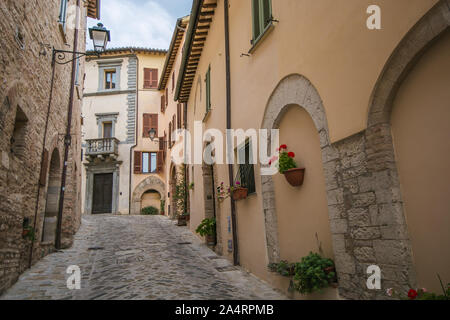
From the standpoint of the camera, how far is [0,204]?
4.49 m

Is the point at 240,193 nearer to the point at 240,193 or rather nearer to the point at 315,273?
the point at 240,193

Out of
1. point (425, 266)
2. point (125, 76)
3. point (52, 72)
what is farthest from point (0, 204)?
point (125, 76)

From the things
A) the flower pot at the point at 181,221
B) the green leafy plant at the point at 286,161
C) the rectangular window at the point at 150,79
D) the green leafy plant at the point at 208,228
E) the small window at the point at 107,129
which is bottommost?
the green leafy plant at the point at 208,228

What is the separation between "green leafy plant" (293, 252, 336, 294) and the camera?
3836 millimetres

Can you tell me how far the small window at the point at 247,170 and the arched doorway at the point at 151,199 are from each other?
16118 mm

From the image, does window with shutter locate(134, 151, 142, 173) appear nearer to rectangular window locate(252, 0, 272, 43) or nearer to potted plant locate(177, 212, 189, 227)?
potted plant locate(177, 212, 189, 227)

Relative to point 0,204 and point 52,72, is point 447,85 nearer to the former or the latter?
point 0,204

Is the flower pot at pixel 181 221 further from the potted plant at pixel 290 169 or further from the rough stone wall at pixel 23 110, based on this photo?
the potted plant at pixel 290 169

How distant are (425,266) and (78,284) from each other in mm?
5220

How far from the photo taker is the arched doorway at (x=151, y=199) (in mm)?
22266

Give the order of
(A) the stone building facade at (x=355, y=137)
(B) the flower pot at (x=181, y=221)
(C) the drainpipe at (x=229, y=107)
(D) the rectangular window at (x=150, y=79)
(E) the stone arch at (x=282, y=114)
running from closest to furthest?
(A) the stone building facade at (x=355, y=137)
(E) the stone arch at (x=282, y=114)
(C) the drainpipe at (x=229, y=107)
(B) the flower pot at (x=181, y=221)
(D) the rectangular window at (x=150, y=79)

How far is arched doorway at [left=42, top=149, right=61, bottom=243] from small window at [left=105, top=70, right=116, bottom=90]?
1647 centimetres

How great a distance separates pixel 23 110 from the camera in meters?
5.35

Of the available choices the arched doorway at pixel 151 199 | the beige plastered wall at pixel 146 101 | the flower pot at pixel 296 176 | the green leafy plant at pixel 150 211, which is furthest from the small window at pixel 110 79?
the flower pot at pixel 296 176
